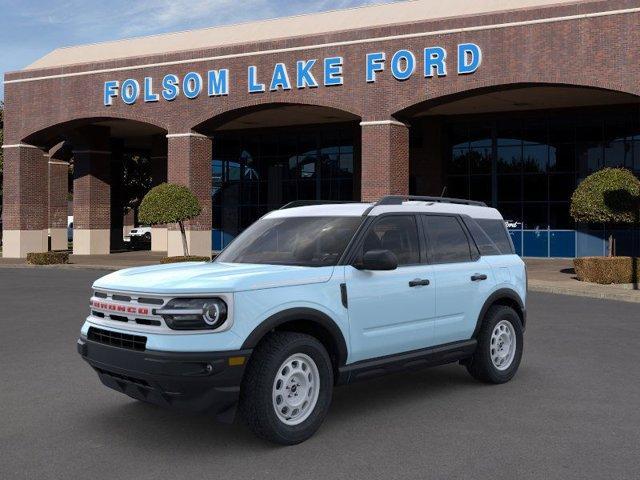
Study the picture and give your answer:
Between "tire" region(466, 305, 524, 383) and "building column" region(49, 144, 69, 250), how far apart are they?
3713 centimetres

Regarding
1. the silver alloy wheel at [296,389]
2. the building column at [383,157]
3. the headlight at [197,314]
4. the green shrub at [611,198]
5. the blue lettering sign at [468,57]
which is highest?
the blue lettering sign at [468,57]

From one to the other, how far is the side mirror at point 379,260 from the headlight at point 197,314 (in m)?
1.34

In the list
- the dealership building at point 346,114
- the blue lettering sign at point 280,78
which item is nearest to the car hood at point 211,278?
the dealership building at point 346,114

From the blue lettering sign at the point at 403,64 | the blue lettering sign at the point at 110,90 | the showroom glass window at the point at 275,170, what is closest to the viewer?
the blue lettering sign at the point at 403,64

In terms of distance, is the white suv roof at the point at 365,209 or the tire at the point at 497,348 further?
the tire at the point at 497,348

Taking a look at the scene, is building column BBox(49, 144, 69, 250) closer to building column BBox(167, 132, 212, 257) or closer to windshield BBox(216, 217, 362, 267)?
building column BBox(167, 132, 212, 257)

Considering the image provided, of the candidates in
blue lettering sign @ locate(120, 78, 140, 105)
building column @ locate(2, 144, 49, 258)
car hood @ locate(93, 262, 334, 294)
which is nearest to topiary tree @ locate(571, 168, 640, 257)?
car hood @ locate(93, 262, 334, 294)

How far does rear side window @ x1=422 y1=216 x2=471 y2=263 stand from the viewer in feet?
24.2

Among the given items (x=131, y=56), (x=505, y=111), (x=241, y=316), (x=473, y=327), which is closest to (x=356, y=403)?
(x=473, y=327)

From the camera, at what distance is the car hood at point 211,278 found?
5.51 m

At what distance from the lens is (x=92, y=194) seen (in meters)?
40.1

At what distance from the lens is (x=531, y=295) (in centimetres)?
1859

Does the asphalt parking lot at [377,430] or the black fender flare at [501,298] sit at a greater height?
the black fender flare at [501,298]

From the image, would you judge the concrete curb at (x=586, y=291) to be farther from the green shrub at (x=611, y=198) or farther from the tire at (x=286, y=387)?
the tire at (x=286, y=387)
